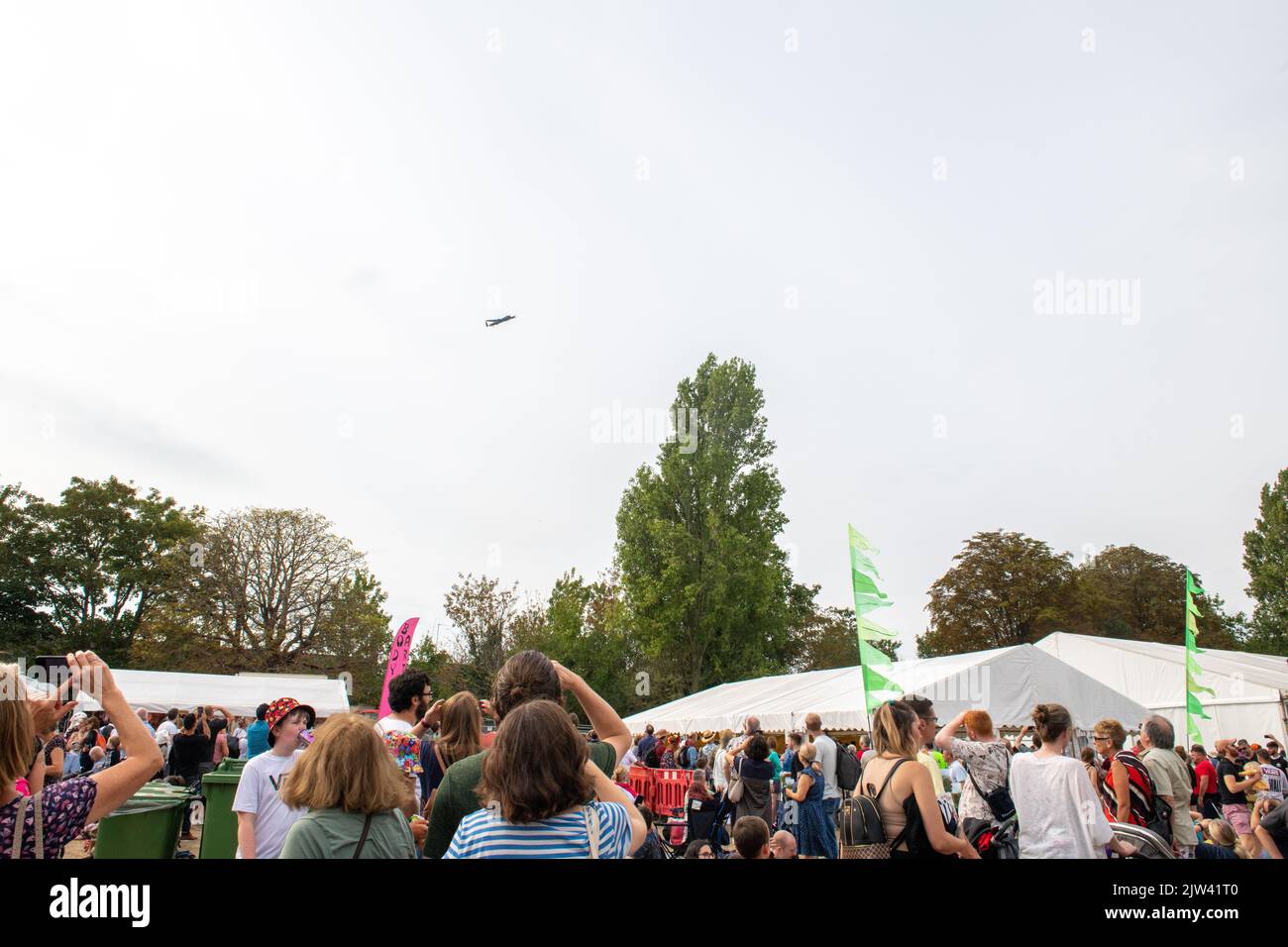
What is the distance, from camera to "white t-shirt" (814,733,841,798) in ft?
36.3

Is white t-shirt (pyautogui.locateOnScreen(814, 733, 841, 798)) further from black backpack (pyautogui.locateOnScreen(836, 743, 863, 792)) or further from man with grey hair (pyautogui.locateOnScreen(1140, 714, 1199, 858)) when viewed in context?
man with grey hair (pyautogui.locateOnScreen(1140, 714, 1199, 858))

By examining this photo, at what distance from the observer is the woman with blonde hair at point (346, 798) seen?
2.68 metres

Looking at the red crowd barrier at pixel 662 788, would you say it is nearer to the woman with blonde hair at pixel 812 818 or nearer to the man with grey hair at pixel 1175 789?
the woman with blonde hair at pixel 812 818

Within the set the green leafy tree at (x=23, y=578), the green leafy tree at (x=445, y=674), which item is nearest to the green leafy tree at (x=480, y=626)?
the green leafy tree at (x=445, y=674)

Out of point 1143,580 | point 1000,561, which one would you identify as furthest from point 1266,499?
point 1000,561

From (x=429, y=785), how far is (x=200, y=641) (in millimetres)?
43001

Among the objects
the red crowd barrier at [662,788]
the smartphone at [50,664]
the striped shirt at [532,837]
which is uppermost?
the smartphone at [50,664]

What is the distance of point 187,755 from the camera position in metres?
13.6

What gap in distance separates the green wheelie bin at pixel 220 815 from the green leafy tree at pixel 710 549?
32.1m

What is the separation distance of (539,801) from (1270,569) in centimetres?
5795

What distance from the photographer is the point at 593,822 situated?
7.65 ft

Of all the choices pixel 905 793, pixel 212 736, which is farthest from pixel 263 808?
pixel 212 736

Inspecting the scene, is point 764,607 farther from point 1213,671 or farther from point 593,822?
point 593,822

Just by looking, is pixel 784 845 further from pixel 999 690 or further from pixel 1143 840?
pixel 999 690
